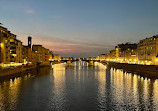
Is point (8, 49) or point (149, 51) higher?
point (8, 49)

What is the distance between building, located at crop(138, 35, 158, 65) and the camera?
109 metres

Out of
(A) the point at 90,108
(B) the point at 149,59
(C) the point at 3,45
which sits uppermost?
(C) the point at 3,45

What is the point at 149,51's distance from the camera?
11700 cm

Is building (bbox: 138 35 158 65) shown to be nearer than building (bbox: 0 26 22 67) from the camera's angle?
No

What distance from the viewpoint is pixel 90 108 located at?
3212 cm

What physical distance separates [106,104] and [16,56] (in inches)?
3497

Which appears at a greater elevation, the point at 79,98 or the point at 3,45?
the point at 3,45

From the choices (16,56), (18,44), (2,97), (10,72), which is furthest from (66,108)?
(18,44)

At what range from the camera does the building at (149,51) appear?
10931cm

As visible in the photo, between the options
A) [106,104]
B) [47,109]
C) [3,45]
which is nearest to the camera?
[47,109]

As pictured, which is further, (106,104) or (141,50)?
(141,50)

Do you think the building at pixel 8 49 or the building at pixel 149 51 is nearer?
the building at pixel 8 49

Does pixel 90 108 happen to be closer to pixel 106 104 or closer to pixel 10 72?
pixel 106 104

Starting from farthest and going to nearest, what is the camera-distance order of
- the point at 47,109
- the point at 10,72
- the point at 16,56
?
the point at 16,56 < the point at 10,72 < the point at 47,109
